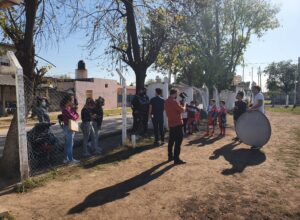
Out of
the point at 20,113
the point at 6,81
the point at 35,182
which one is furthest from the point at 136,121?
the point at 6,81

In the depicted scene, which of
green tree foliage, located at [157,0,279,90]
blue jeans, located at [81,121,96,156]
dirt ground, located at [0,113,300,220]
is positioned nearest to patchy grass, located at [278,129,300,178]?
dirt ground, located at [0,113,300,220]

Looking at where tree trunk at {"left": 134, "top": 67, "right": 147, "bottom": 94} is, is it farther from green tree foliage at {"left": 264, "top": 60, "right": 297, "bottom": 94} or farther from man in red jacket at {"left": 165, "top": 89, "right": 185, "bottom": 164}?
green tree foliage at {"left": 264, "top": 60, "right": 297, "bottom": 94}

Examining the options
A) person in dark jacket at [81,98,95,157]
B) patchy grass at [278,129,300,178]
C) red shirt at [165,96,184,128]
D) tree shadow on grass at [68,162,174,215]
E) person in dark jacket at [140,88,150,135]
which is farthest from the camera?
person in dark jacket at [140,88,150,135]

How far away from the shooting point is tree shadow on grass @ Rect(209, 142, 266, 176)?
781 cm

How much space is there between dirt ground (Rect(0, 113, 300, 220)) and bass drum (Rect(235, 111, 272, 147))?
0.93 meters

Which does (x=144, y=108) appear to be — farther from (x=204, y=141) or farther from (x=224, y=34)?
(x=224, y=34)

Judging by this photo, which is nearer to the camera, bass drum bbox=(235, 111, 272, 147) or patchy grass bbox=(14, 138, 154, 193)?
patchy grass bbox=(14, 138, 154, 193)

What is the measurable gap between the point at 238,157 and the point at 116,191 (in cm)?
408

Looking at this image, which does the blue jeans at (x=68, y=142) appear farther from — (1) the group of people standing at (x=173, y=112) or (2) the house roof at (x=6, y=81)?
(2) the house roof at (x=6, y=81)

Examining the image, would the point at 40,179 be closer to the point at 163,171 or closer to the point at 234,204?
the point at 163,171

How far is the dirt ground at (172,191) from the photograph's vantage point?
515 centimetres

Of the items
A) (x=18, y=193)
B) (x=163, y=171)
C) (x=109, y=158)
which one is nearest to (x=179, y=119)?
(x=163, y=171)

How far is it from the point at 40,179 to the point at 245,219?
158 inches

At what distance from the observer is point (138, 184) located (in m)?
6.62
